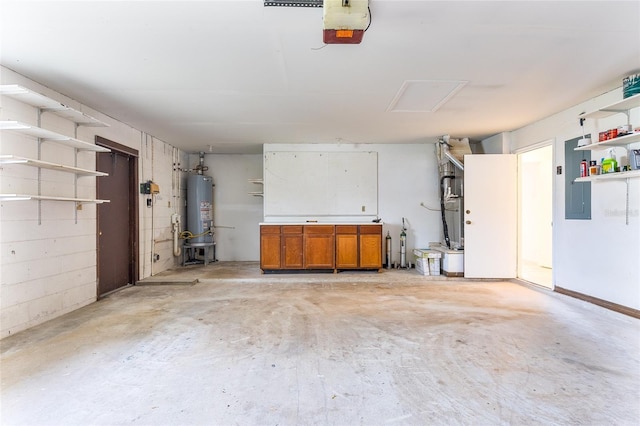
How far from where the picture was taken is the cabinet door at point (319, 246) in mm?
5484

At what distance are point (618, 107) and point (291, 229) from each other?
14.7 feet

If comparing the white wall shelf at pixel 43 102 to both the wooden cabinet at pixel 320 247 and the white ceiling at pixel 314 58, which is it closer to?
the white ceiling at pixel 314 58

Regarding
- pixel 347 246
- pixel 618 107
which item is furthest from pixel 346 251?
pixel 618 107

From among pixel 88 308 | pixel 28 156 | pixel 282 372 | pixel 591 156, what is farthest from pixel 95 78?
pixel 591 156

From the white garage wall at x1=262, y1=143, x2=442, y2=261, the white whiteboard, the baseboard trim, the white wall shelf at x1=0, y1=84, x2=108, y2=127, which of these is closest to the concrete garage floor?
the baseboard trim

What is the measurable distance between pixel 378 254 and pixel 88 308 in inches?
167

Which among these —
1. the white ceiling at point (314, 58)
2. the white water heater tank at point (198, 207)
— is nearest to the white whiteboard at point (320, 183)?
the white water heater tank at point (198, 207)

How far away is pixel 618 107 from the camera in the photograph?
10.3ft

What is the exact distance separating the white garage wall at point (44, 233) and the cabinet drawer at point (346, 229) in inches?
141

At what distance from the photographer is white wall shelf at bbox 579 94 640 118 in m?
2.90

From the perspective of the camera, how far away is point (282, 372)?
2.14 m

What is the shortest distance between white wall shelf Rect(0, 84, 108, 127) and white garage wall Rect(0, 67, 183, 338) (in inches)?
3.5

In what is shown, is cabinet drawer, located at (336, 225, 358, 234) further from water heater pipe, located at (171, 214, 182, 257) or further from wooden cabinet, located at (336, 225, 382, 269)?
water heater pipe, located at (171, 214, 182, 257)

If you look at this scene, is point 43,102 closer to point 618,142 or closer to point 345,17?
point 345,17
